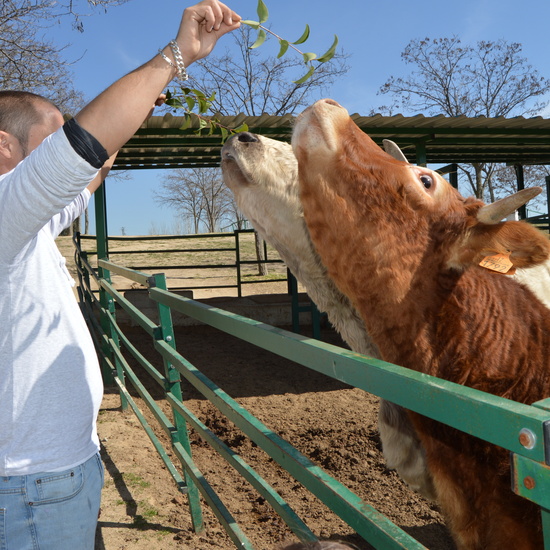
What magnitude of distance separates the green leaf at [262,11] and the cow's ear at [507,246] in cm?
95

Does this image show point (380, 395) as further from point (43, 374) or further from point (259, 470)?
point (259, 470)

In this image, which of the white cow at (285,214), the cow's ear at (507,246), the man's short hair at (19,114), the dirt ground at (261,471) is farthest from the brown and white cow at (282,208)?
the dirt ground at (261,471)

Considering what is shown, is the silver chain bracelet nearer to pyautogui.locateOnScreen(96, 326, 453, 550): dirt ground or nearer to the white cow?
the white cow

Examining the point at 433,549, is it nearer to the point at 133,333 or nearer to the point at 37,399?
the point at 37,399

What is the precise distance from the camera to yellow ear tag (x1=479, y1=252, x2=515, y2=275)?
1.55m

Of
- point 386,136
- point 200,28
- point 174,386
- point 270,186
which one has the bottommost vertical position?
point 174,386

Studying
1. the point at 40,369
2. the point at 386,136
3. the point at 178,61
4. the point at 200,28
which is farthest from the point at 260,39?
the point at 386,136

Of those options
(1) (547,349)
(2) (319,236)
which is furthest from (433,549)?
(2) (319,236)

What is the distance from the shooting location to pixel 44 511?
142 cm

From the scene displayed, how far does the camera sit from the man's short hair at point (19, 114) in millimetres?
1388

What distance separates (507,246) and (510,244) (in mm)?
10

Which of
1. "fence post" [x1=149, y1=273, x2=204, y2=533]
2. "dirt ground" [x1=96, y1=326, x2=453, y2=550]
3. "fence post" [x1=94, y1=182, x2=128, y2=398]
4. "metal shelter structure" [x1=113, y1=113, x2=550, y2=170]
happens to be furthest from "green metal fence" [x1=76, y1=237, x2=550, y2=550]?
"metal shelter structure" [x1=113, y1=113, x2=550, y2=170]

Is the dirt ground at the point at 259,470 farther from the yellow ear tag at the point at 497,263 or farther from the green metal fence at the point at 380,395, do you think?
the yellow ear tag at the point at 497,263

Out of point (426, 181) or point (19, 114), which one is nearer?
point (19, 114)
